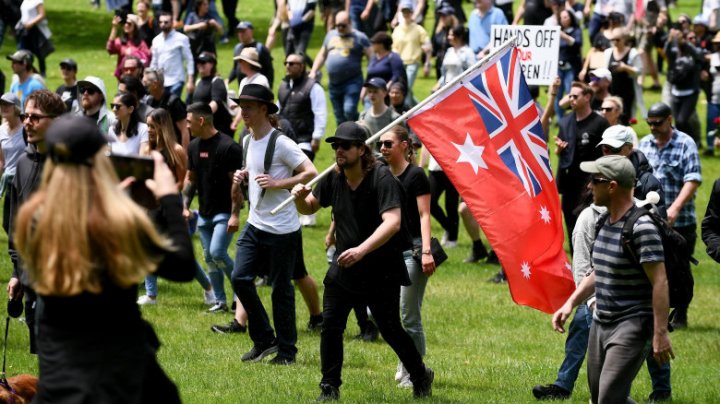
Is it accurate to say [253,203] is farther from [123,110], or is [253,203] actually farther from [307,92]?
[307,92]

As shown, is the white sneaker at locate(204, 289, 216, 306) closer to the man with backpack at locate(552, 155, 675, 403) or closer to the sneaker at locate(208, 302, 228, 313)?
the sneaker at locate(208, 302, 228, 313)

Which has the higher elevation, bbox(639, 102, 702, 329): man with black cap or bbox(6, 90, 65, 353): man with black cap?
bbox(6, 90, 65, 353): man with black cap

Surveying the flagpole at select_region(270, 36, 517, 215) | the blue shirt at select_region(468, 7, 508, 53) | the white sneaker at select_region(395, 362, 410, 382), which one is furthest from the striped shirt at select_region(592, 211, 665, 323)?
the blue shirt at select_region(468, 7, 508, 53)

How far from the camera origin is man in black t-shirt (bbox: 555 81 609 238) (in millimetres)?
13155

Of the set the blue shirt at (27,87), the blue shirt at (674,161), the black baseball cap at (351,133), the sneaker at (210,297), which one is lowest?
the sneaker at (210,297)

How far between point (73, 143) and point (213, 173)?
22.1 feet

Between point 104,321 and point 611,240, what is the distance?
3372 mm

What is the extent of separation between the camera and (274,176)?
979cm

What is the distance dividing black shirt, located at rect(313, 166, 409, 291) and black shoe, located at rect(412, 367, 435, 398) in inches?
27.1

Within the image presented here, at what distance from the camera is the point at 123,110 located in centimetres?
1163

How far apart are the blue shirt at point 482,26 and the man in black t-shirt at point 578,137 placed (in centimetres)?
789

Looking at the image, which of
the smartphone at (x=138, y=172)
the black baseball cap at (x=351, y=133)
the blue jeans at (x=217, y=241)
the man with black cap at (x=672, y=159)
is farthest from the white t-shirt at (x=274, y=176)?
the smartphone at (x=138, y=172)

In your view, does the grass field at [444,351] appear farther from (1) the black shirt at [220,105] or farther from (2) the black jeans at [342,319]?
(1) the black shirt at [220,105]

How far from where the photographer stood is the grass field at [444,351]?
9.09 metres
